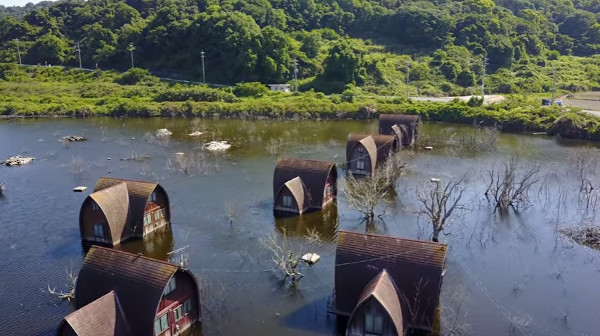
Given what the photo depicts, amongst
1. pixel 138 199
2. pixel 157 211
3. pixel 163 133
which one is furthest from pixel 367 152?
pixel 163 133

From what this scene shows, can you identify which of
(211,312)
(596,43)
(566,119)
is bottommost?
(211,312)

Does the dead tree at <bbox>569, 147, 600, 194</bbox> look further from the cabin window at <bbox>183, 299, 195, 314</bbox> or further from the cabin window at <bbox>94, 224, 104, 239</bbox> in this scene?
the cabin window at <bbox>94, 224, 104, 239</bbox>

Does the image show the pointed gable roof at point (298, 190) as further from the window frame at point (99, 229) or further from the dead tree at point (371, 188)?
the window frame at point (99, 229)

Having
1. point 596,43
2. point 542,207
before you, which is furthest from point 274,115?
point 596,43

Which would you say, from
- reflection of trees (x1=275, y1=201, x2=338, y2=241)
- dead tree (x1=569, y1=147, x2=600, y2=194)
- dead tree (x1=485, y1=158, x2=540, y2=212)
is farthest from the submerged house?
dead tree (x1=569, y1=147, x2=600, y2=194)

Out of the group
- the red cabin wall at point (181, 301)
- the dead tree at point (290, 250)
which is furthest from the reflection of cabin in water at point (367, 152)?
the red cabin wall at point (181, 301)

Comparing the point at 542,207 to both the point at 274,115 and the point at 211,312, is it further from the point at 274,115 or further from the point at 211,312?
the point at 274,115
